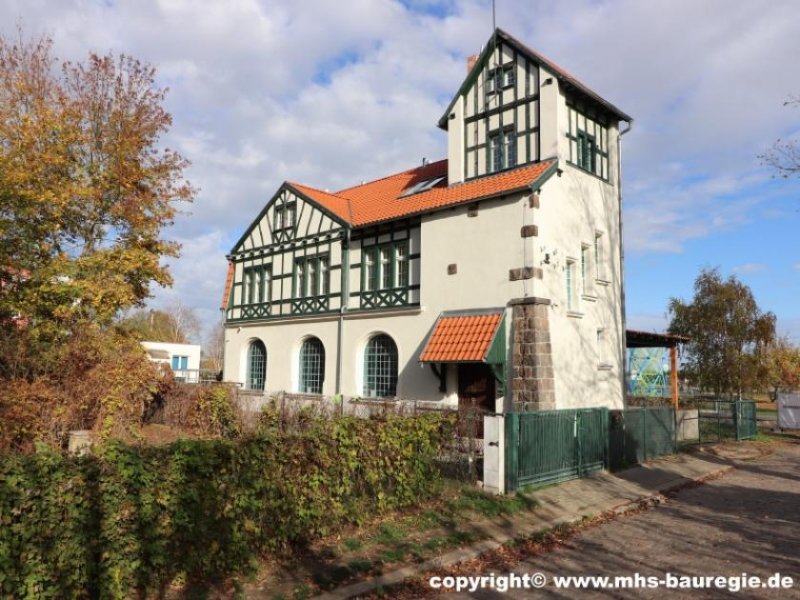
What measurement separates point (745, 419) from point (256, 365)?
766 inches

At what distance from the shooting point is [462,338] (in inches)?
652

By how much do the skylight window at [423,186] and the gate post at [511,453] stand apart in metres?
12.3

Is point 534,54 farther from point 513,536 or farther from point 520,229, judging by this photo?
point 513,536

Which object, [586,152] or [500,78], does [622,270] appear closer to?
[586,152]

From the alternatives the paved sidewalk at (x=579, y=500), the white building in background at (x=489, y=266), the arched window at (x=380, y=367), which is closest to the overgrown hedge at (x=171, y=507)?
the paved sidewalk at (x=579, y=500)

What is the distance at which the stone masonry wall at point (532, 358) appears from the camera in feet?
50.2

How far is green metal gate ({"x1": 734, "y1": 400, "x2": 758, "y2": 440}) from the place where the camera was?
68.0 ft

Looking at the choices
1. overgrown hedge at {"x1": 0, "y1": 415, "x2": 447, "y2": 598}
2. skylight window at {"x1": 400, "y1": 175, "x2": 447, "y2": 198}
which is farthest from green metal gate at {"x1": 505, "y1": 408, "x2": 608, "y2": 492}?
skylight window at {"x1": 400, "y1": 175, "x2": 447, "y2": 198}

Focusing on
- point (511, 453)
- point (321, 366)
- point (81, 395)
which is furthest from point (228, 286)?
point (511, 453)

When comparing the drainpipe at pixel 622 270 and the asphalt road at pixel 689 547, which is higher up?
the drainpipe at pixel 622 270

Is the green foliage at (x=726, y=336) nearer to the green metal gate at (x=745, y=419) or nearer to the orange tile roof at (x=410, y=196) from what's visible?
the green metal gate at (x=745, y=419)

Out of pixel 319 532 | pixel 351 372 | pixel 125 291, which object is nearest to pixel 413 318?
pixel 351 372

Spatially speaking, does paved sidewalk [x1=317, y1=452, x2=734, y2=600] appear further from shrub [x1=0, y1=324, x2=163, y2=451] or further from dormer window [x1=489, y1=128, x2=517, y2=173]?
dormer window [x1=489, y1=128, x2=517, y2=173]

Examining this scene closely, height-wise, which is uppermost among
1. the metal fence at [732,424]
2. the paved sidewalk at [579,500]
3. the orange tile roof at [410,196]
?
the orange tile roof at [410,196]
